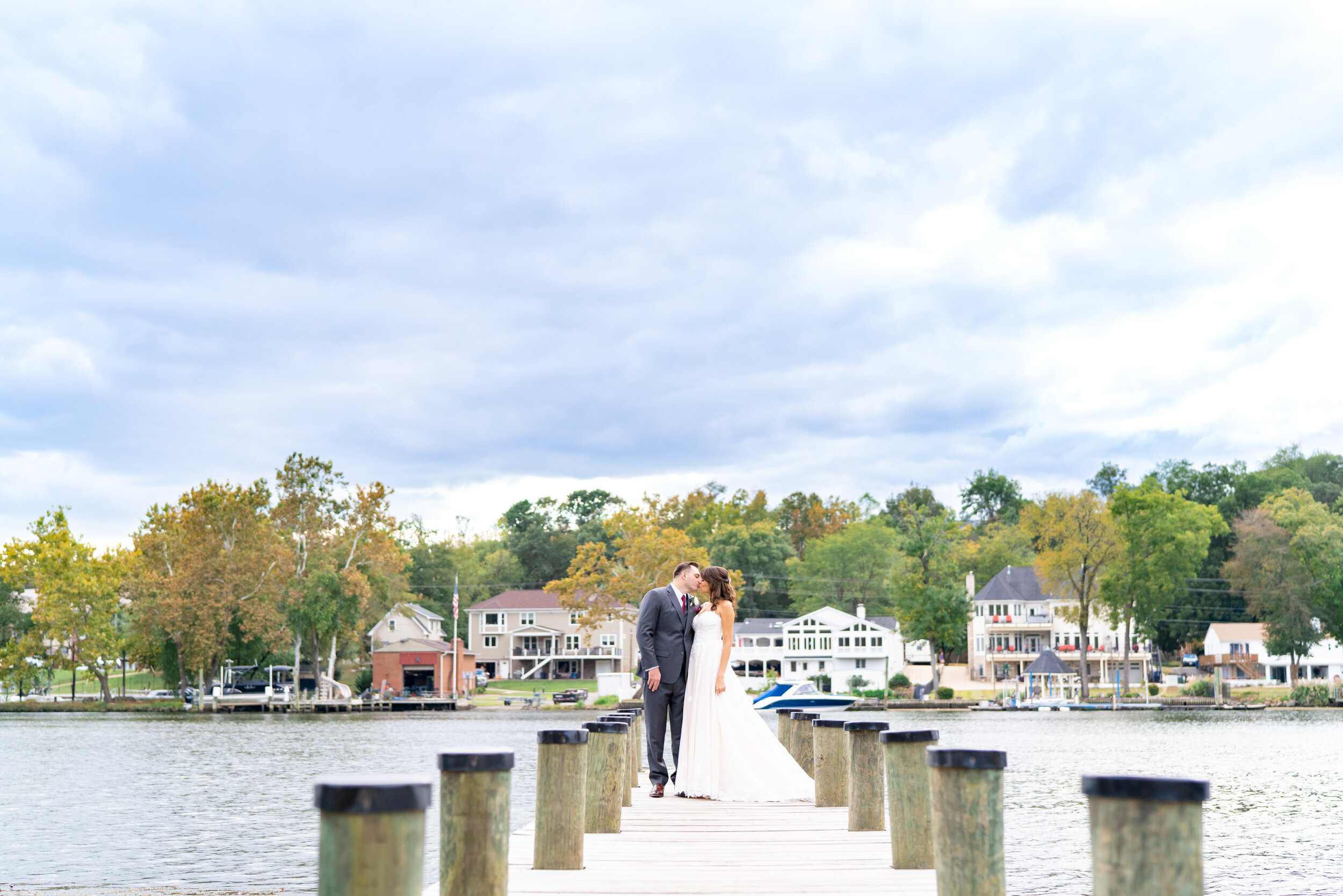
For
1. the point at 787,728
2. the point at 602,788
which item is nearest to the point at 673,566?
the point at 787,728

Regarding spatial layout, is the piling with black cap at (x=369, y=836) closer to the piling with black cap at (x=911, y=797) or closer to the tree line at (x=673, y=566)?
the piling with black cap at (x=911, y=797)

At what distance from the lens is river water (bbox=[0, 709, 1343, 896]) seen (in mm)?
15086

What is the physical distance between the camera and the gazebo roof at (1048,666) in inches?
3366

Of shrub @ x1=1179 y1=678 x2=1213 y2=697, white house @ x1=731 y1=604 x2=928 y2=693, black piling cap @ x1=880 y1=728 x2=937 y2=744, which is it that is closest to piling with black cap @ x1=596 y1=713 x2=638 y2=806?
black piling cap @ x1=880 y1=728 x2=937 y2=744

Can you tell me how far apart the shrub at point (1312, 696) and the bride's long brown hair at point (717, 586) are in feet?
268

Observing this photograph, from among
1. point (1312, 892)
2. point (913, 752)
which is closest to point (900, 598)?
point (1312, 892)

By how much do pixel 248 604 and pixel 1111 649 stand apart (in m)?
71.0

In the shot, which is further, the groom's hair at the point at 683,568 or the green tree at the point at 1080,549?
the green tree at the point at 1080,549

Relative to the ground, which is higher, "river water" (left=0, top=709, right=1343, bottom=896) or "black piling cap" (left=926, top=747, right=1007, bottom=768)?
"black piling cap" (left=926, top=747, right=1007, bottom=768)

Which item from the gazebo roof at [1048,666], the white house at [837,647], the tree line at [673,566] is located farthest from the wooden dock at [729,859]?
the white house at [837,647]

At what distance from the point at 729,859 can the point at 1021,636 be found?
100577 millimetres

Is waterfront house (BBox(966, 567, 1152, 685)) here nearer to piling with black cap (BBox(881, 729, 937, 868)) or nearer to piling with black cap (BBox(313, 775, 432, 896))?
piling with black cap (BBox(881, 729, 937, 868))

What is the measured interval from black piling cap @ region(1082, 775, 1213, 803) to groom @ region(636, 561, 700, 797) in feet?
25.2

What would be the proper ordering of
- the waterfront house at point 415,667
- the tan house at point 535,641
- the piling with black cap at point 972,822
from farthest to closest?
the tan house at point 535,641 → the waterfront house at point 415,667 → the piling with black cap at point 972,822
